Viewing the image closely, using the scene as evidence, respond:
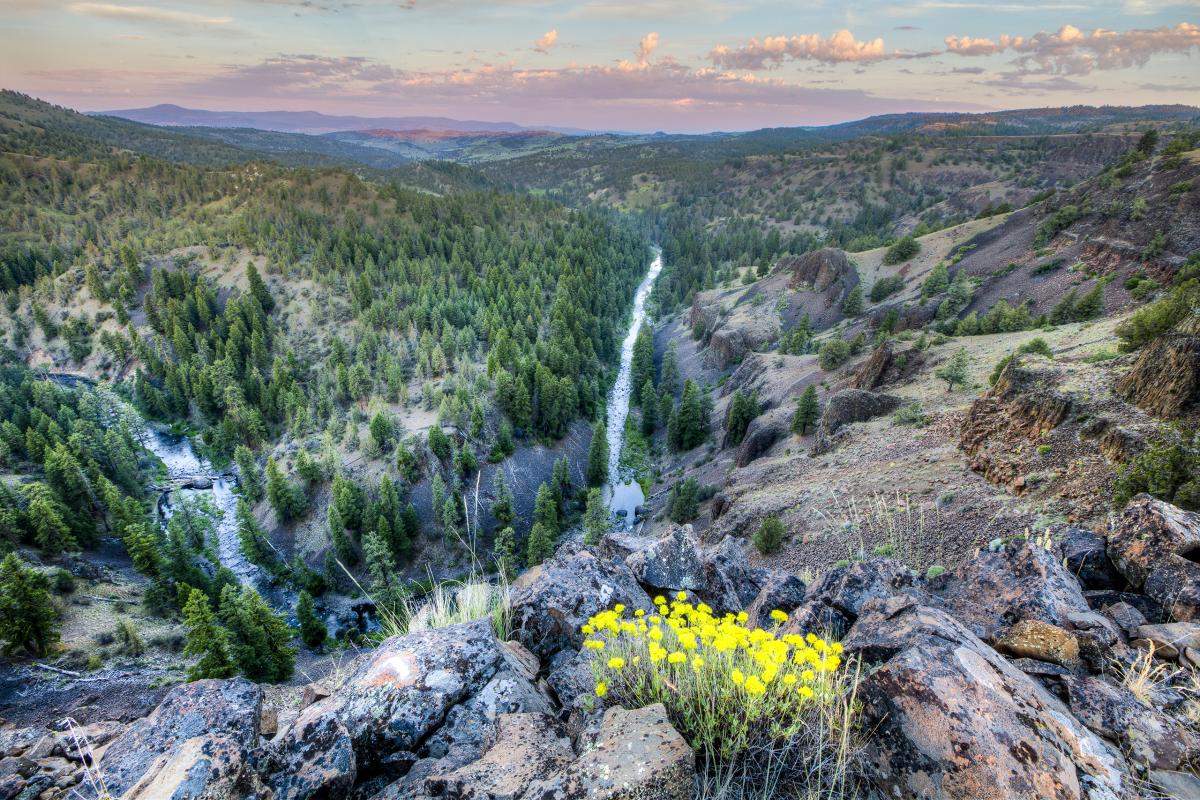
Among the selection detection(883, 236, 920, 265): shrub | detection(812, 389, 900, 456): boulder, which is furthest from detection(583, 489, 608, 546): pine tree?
detection(883, 236, 920, 265): shrub

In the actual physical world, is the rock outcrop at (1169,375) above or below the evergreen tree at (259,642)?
above

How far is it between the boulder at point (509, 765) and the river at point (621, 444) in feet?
177

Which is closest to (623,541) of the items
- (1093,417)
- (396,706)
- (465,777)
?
(396,706)

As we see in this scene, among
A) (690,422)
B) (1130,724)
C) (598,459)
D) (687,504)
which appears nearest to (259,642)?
(687,504)

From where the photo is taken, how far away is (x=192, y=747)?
630 cm

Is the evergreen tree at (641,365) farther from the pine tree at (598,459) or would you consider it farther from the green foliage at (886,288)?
the green foliage at (886,288)

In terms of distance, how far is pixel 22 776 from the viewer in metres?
10.2

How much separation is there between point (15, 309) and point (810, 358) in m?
165

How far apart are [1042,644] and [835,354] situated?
55337 mm

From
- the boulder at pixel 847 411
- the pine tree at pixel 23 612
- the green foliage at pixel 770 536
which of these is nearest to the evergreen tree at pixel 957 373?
the boulder at pixel 847 411

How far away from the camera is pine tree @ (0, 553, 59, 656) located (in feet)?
110

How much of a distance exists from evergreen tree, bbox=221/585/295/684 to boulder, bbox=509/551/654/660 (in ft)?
112

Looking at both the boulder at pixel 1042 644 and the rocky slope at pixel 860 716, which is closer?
the rocky slope at pixel 860 716

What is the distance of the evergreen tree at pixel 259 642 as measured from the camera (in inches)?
→ 1401
